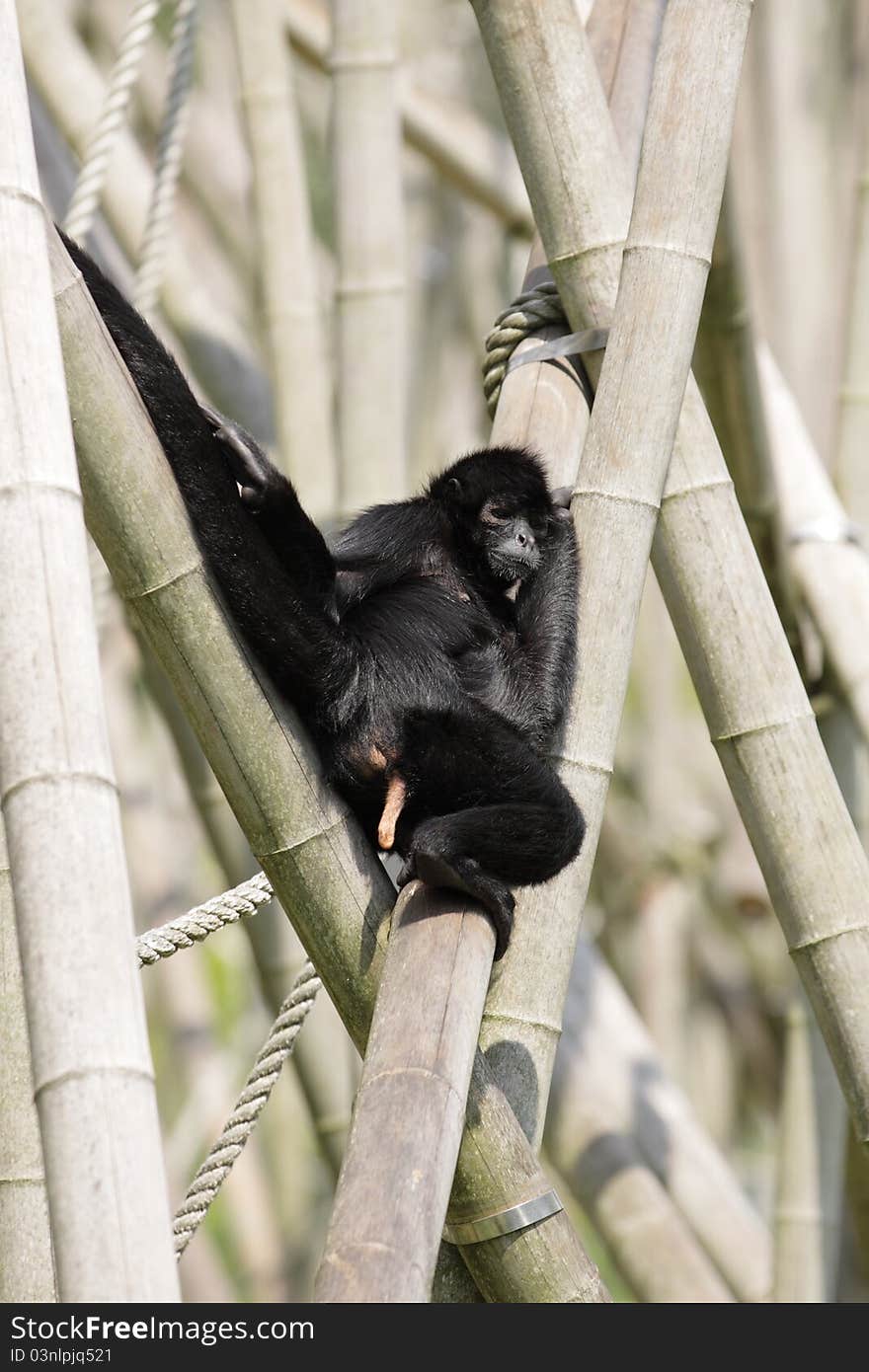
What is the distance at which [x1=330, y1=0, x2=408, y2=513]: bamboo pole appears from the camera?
457 cm

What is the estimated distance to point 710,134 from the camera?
9.07ft

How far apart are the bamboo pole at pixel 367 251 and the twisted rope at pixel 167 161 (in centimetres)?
44

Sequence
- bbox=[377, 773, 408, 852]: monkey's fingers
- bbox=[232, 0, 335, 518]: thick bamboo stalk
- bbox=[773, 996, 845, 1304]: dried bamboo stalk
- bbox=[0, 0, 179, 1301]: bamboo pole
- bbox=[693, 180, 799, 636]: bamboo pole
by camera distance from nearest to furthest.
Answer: bbox=[0, 0, 179, 1301]: bamboo pole
bbox=[377, 773, 408, 852]: monkey's fingers
bbox=[693, 180, 799, 636]: bamboo pole
bbox=[773, 996, 845, 1304]: dried bamboo stalk
bbox=[232, 0, 335, 518]: thick bamboo stalk

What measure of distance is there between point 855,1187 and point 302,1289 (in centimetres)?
391

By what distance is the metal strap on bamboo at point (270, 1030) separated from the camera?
2729mm

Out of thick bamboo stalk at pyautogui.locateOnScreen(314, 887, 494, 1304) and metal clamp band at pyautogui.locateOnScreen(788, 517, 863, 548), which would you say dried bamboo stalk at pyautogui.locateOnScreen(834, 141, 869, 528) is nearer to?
metal clamp band at pyautogui.locateOnScreen(788, 517, 863, 548)

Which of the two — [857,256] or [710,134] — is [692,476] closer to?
[710,134]

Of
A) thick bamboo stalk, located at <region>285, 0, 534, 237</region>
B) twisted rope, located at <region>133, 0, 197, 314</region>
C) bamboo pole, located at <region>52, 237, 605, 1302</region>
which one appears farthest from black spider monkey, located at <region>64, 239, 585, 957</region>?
thick bamboo stalk, located at <region>285, 0, 534, 237</region>

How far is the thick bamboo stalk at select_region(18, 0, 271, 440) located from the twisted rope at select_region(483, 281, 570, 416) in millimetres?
2532

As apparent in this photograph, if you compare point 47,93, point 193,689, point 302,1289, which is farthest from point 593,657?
point 302,1289

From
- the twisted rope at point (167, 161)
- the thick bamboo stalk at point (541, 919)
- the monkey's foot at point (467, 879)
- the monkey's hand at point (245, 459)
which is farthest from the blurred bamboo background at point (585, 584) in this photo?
the twisted rope at point (167, 161)

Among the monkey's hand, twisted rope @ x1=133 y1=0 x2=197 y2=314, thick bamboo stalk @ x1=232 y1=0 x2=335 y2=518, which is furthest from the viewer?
thick bamboo stalk @ x1=232 y1=0 x2=335 y2=518

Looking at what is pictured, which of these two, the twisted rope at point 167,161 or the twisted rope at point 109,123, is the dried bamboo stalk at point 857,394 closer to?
the twisted rope at point 167,161

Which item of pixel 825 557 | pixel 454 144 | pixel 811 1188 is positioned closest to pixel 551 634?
pixel 825 557
